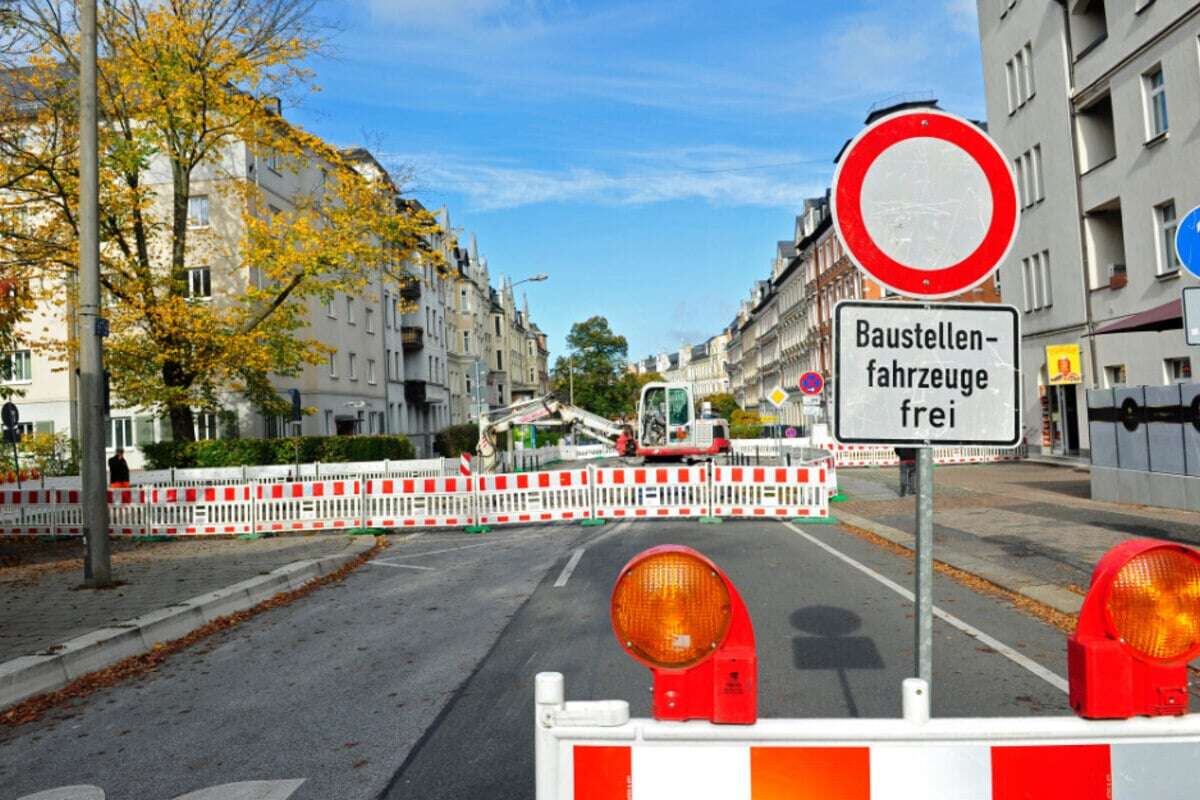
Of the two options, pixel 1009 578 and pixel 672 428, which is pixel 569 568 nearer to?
pixel 1009 578

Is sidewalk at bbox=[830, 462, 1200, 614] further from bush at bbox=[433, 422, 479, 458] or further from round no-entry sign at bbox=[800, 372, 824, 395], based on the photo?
bush at bbox=[433, 422, 479, 458]

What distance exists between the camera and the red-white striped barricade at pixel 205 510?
16967 mm

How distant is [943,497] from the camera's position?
18906 millimetres

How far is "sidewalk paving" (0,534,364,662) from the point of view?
8.35 m

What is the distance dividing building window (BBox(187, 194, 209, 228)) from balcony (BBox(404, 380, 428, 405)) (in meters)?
19.8

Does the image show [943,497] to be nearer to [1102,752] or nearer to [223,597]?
[223,597]

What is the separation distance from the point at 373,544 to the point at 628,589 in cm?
1322

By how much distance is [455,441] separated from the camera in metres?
45.2

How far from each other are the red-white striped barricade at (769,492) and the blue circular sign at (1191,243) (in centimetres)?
958

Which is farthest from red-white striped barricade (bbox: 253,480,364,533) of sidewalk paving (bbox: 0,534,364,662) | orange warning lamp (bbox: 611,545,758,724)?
orange warning lamp (bbox: 611,545,758,724)

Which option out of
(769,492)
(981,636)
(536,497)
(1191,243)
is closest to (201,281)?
(536,497)

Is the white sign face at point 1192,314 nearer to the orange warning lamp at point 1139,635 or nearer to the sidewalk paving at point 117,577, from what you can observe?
the orange warning lamp at point 1139,635

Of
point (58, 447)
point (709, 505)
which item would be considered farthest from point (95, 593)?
point (58, 447)

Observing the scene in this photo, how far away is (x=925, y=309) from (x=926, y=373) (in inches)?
7.5
